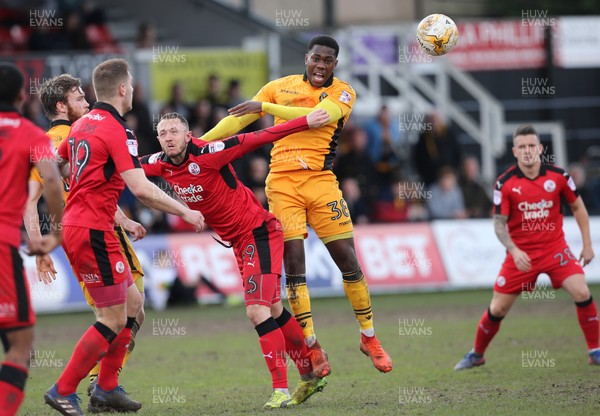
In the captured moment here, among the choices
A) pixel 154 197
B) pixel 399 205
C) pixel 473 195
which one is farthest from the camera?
pixel 473 195

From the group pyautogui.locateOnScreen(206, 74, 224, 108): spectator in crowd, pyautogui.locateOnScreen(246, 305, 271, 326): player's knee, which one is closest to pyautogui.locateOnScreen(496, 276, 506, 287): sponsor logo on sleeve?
pyautogui.locateOnScreen(246, 305, 271, 326): player's knee

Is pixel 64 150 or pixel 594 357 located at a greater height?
pixel 64 150

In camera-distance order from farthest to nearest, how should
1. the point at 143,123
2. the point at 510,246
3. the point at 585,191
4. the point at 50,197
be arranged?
the point at 585,191 < the point at 143,123 < the point at 510,246 < the point at 50,197

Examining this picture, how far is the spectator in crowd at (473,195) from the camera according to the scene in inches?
794

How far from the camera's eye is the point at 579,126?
28156mm

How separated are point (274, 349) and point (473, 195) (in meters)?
12.5

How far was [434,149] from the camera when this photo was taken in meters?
21.2

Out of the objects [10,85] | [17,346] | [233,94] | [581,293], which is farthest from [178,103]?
[17,346]

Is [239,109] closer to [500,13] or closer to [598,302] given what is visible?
[598,302]

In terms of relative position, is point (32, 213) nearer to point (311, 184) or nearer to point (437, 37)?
point (311, 184)

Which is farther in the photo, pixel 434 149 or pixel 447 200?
pixel 434 149

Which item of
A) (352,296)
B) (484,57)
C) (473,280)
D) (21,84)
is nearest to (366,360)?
(352,296)

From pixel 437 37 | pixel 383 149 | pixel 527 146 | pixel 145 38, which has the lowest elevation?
pixel 383 149

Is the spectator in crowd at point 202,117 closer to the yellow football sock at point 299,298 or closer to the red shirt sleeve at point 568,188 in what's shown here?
the red shirt sleeve at point 568,188
